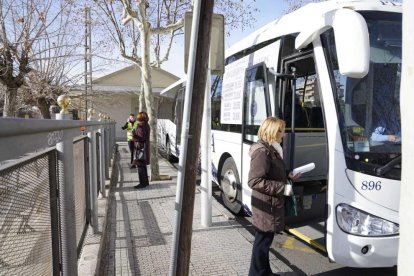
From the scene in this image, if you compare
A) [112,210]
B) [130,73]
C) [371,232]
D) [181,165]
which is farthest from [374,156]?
[130,73]

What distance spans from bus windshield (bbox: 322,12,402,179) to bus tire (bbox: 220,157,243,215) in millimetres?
2552

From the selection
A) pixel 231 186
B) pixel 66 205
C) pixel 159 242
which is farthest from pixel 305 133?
pixel 66 205

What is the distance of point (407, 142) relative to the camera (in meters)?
1.54

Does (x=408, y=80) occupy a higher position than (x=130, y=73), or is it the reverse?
→ (x=130, y=73)

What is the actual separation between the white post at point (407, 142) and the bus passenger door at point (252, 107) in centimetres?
367

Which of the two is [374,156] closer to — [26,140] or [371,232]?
[371,232]

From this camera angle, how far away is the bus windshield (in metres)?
3.80

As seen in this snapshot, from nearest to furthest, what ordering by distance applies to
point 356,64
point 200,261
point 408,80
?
1. point 408,80
2. point 356,64
3. point 200,261

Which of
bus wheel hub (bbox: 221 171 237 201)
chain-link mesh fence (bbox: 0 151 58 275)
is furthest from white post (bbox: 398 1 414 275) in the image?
bus wheel hub (bbox: 221 171 237 201)

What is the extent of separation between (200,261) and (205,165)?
162cm

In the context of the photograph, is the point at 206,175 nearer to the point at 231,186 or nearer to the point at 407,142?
the point at 231,186

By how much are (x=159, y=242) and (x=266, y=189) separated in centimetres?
198

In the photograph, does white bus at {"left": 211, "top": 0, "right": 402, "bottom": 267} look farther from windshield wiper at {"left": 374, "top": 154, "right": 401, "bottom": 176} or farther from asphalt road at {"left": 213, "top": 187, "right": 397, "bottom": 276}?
asphalt road at {"left": 213, "top": 187, "right": 397, "bottom": 276}

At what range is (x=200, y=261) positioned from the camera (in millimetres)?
4449
